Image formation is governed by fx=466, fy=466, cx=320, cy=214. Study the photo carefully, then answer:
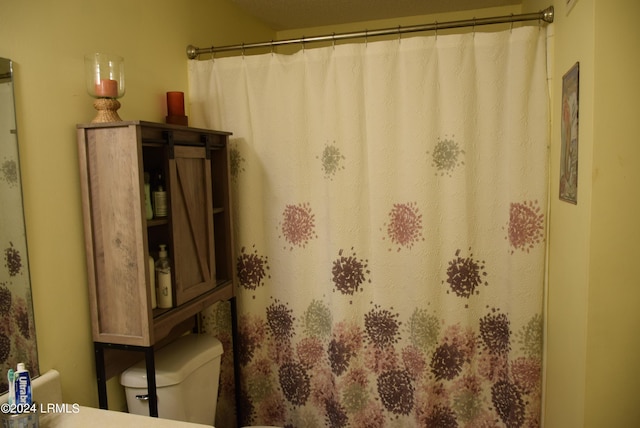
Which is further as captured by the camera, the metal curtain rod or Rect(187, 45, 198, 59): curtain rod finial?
Rect(187, 45, 198, 59): curtain rod finial

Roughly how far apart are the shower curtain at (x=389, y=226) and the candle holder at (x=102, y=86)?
2.13ft

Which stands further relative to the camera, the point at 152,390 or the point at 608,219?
the point at 152,390

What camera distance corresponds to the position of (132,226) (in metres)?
1.41

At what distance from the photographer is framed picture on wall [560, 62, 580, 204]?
1.35 metres

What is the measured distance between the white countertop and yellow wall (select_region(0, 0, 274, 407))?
0.18 meters

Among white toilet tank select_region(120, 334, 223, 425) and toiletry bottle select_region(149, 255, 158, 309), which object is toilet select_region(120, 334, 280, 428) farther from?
toiletry bottle select_region(149, 255, 158, 309)

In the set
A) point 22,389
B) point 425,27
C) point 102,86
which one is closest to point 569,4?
point 425,27

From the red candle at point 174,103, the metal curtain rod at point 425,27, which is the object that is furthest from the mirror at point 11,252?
the metal curtain rod at point 425,27

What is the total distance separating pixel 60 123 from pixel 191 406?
3.45 feet

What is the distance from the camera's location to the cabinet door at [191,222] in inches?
62.8

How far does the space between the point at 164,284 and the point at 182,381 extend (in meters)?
0.35

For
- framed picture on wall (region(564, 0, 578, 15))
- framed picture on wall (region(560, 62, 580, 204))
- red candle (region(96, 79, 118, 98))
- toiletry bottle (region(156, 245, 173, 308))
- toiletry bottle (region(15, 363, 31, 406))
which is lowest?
toiletry bottle (region(15, 363, 31, 406))

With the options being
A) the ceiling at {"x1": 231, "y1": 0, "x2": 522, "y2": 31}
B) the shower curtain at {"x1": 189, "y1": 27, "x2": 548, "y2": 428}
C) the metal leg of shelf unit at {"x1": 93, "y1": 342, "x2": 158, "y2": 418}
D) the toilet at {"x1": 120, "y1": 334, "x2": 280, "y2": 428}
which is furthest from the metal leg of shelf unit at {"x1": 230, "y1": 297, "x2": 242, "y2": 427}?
the ceiling at {"x1": 231, "y1": 0, "x2": 522, "y2": 31}

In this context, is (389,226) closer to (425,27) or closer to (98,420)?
(425,27)
